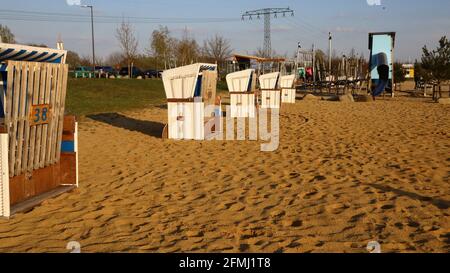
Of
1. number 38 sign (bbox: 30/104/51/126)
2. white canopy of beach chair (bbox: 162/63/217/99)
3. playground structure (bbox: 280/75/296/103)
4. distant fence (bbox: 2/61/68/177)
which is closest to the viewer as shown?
distant fence (bbox: 2/61/68/177)

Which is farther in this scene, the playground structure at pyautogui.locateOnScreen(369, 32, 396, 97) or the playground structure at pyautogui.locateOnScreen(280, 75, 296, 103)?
the playground structure at pyautogui.locateOnScreen(369, 32, 396, 97)

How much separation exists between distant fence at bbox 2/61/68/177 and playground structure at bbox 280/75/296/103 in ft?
56.9

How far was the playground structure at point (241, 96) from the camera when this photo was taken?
14867 mm

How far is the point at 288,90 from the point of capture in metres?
21.9

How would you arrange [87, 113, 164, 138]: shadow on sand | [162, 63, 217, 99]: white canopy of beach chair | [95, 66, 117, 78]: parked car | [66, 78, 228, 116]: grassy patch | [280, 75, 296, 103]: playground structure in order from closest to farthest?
[162, 63, 217, 99]: white canopy of beach chair, [87, 113, 164, 138]: shadow on sand, [66, 78, 228, 116]: grassy patch, [280, 75, 296, 103]: playground structure, [95, 66, 117, 78]: parked car

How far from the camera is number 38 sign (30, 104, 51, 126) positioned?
4918mm

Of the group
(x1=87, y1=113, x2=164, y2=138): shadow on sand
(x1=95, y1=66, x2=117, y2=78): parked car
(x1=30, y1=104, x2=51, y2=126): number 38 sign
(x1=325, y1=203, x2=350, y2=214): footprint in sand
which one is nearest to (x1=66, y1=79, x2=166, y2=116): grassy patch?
(x1=87, y1=113, x2=164, y2=138): shadow on sand

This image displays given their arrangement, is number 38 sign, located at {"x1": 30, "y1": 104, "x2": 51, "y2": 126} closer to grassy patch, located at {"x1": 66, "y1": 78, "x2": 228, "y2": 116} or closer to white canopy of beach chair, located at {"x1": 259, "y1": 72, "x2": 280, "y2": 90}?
grassy patch, located at {"x1": 66, "y1": 78, "x2": 228, "y2": 116}

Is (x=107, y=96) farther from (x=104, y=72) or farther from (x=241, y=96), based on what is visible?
(x=104, y=72)

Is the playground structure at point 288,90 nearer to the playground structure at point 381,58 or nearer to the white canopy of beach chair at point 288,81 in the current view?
the white canopy of beach chair at point 288,81

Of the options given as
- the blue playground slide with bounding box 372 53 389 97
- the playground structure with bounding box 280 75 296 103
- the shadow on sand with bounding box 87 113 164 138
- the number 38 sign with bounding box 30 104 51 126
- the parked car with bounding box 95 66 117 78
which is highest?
the parked car with bounding box 95 66 117 78

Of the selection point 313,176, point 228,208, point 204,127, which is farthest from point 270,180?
point 204,127

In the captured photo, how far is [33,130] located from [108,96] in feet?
64.7

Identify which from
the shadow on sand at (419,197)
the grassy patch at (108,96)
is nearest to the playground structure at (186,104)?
the shadow on sand at (419,197)
